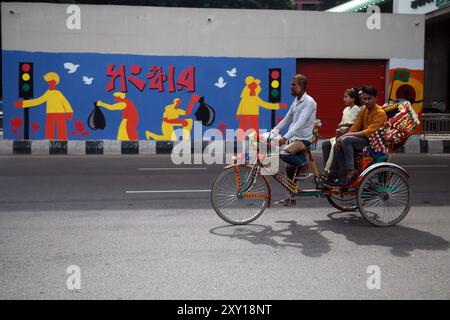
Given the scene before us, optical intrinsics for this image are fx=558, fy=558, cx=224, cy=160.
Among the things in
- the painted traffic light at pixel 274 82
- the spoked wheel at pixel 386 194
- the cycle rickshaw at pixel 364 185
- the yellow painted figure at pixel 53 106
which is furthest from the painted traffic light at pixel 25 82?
the spoked wheel at pixel 386 194

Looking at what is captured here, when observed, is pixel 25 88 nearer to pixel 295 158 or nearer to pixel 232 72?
pixel 232 72

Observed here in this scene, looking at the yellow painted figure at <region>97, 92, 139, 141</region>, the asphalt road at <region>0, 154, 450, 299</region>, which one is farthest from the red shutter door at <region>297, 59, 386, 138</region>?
the asphalt road at <region>0, 154, 450, 299</region>

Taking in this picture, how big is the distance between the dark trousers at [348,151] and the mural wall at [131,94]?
11.9m

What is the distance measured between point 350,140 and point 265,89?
1244 cm

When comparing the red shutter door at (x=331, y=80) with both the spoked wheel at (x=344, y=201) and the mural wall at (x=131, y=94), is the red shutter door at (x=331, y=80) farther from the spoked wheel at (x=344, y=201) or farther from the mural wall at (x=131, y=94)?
the spoked wheel at (x=344, y=201)

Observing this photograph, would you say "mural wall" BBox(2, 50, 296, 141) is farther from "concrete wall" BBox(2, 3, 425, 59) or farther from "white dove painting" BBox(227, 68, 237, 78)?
"concrete wall" BBox(2, 3, 425, 59)

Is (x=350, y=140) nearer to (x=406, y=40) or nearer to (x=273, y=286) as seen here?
(x=273, y=286)

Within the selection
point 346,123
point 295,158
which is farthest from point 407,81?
point 295,158

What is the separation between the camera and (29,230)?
627cm

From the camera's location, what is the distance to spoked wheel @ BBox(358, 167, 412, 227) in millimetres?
6660

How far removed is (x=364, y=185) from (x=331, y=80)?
13.4 meters

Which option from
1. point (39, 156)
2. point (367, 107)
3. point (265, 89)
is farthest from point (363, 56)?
point (367, 107)

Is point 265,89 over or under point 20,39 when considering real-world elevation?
under
